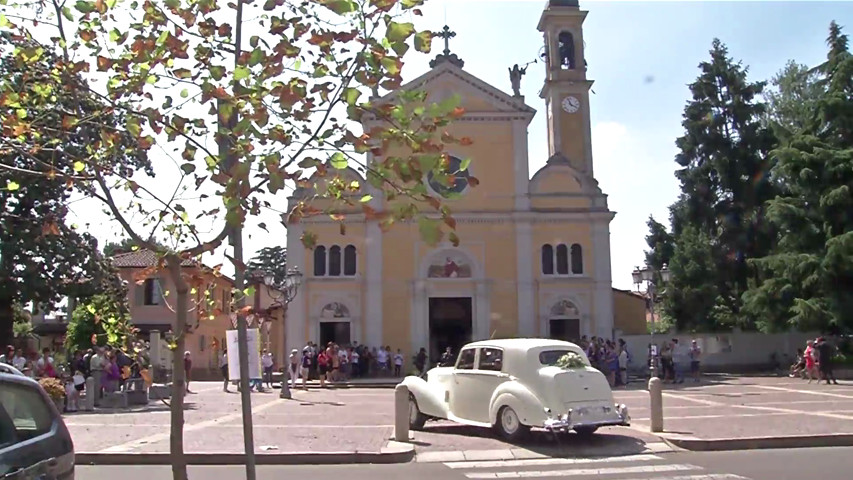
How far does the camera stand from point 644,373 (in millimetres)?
37156

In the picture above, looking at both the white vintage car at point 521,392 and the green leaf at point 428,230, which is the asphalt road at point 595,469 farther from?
the green leaf at point 428,230

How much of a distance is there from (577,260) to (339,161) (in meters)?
37.8

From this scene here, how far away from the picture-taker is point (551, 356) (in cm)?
1427

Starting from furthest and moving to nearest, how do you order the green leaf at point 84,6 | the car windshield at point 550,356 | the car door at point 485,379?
1. the car door at point 485,379
2. the car windshield at point 550,356
3. the green leaf at point 84,6

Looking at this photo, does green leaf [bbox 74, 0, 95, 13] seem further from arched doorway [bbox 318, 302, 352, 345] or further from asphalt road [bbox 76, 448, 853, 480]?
arched doorway [bbox 318, 302, 352, 345]

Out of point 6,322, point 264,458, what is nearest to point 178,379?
point 264,458

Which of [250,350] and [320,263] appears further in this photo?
[320,263]

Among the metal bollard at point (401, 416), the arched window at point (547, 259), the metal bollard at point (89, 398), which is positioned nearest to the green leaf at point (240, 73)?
the metal bollard at point (401, 416)

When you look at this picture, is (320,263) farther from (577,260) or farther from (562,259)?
(577,260)

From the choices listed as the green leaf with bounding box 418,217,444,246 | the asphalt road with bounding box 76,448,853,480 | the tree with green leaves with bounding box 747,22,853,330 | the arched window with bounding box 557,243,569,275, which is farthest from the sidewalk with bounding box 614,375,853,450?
the arched window with bounding box 557,243,569,275

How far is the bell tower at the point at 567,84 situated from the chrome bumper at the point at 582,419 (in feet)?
102

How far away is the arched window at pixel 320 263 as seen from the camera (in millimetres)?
40406

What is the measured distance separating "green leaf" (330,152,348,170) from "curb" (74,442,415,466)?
355 inches

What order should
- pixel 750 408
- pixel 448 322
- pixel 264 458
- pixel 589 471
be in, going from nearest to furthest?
pixel 589 471 < pixel 264 458 < pixel 750 408 < pixel 448 322
